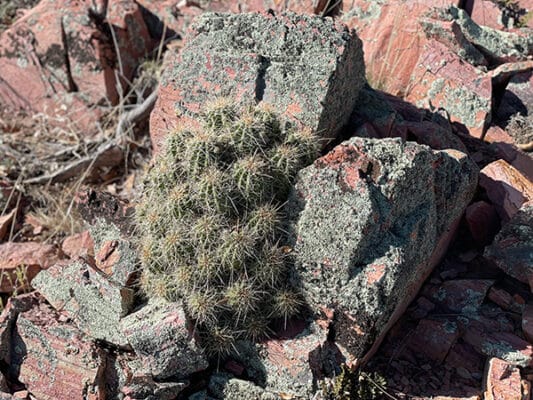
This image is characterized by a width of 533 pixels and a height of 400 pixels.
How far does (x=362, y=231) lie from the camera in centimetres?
344

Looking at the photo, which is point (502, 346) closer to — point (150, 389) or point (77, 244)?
point (150, 389)

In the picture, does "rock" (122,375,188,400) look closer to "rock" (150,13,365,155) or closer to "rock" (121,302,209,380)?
"rock" (121,302,209,380)

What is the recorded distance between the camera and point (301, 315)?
3.70 meters

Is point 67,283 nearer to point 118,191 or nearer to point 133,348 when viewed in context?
point 133,348

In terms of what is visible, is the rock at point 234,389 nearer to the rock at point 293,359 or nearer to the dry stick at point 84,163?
the rock at point 293,359

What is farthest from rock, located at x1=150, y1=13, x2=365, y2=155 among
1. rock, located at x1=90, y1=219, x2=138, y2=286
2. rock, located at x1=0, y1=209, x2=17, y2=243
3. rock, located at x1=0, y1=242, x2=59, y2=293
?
rock, located at x1=0, y1=209, x2=17, y2=243

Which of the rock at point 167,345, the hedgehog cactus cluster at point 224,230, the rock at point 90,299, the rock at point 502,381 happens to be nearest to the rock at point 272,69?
the hedgehog cactus cluster at point 224,230

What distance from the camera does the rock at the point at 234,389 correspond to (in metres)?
3.47

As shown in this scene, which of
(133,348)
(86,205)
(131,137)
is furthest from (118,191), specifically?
(133,348)

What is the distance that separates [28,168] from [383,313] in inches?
154

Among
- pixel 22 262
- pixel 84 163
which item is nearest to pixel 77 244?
pixel 22 262

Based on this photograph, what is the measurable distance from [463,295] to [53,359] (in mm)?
2407

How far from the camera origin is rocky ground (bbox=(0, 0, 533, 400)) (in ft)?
11.5

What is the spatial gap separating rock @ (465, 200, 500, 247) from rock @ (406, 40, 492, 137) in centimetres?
91
